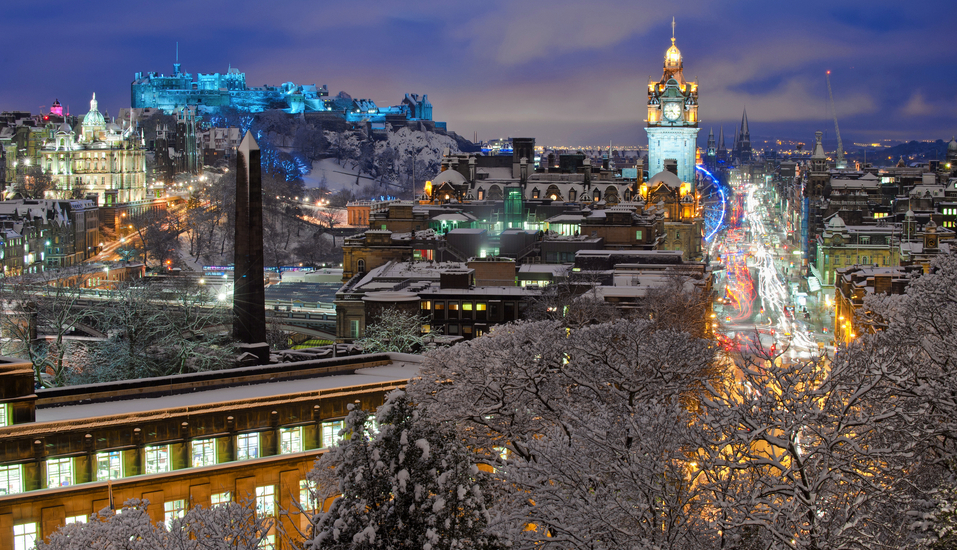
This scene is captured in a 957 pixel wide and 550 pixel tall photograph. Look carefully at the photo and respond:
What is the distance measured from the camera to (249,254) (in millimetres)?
33312

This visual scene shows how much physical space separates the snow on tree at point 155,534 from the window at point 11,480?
6205 millimetres

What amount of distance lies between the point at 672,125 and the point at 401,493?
9780 cm

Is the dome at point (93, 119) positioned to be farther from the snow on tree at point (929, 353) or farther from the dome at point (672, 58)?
the snow on tree at point (929, 353)

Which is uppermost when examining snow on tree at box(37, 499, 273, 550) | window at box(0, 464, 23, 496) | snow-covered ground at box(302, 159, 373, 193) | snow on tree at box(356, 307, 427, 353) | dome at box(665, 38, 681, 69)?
dome at box(665, 38, 681, 69)

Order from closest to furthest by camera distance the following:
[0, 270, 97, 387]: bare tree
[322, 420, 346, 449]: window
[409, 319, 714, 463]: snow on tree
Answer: [409, 319, 714, 463]: snow on tree, [322, 420, 346, 449]: window, [0, 270, 97, 387]: bare tree

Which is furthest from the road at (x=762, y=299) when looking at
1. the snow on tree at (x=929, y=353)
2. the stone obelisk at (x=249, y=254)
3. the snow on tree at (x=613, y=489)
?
the stone obelisk at (x=249, y=254)

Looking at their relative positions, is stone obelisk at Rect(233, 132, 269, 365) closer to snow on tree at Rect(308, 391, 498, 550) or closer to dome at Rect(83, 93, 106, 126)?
snow on tree at Rect(308, 391, 498, 550)

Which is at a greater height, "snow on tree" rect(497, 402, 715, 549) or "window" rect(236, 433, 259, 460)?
"snow on tree" rect(497, 402, 715, 549)

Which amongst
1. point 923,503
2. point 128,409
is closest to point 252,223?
point 128,409

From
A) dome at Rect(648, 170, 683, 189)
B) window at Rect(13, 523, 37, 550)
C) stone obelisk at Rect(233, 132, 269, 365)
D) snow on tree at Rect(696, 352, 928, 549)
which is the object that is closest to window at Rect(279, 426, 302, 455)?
window at Rect(13, 523, 37, 550)

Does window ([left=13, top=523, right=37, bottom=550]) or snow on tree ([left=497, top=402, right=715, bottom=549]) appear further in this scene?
window ([left=13, top=523, right=37, bottom=550])

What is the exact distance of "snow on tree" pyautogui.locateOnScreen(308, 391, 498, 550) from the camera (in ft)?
45.0

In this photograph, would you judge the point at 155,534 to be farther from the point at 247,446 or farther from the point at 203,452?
the point at 247,446

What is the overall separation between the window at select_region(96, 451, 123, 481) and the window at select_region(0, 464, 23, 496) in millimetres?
1610
